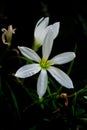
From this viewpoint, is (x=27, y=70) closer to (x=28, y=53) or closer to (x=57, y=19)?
(x=28, y=53)

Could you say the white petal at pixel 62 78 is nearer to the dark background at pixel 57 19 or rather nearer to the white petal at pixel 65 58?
the white petal at pixel 65 58

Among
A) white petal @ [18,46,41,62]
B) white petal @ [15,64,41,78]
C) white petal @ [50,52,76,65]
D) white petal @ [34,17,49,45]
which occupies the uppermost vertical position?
white petal @ [34,17,49,45]

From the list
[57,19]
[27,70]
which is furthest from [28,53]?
[57,19]

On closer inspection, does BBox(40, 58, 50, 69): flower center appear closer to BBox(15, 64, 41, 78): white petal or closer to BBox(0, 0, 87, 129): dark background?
BBox(15, 64, 41, 78): white petal

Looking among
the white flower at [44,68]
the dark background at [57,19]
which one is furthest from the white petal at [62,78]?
the dark background at [57,19]

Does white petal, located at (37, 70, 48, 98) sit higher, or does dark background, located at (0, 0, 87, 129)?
dark background, located at (0, 0, 87, 129)

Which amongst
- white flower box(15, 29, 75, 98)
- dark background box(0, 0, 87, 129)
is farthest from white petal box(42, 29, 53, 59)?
dark background box(0, 0, 87, 129)

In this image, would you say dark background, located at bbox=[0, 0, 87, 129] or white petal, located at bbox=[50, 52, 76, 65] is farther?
dark background, located at bbox=[0, 0, 87, 129]
